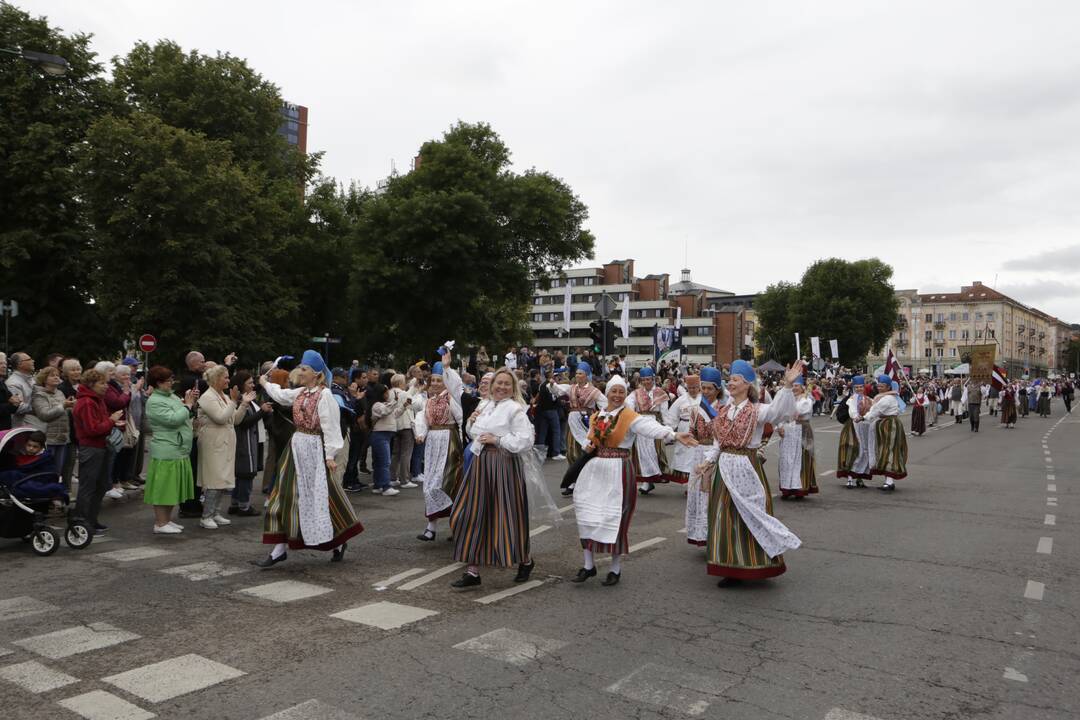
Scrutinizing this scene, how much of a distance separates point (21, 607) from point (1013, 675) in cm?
690

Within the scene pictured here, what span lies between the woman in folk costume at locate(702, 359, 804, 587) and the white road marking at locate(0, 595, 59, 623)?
5.28m

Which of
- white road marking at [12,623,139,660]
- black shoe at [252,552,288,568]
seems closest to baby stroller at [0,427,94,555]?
black shoe at [252,552,288,568]

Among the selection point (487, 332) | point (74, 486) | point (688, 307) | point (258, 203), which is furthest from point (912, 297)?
point (74, 486)

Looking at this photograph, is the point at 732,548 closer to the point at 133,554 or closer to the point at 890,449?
the point at 133,554

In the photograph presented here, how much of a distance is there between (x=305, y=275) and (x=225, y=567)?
3209 cm

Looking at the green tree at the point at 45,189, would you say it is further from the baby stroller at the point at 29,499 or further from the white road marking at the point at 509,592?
the white road marking at the point at 509,592

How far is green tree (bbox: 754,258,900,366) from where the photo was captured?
251ft

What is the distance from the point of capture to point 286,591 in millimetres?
6867

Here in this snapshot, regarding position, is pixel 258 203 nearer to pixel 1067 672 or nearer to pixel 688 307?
pixel 1067 672

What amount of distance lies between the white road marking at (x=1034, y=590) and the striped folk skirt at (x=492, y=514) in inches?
167

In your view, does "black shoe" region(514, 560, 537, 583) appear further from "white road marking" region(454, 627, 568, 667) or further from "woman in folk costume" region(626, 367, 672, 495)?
"woman in folk costume" region(626, 367, 672, 495)

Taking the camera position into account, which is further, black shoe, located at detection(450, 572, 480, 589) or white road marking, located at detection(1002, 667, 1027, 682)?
black shoe, located at detection(450, 572, 480, 589)

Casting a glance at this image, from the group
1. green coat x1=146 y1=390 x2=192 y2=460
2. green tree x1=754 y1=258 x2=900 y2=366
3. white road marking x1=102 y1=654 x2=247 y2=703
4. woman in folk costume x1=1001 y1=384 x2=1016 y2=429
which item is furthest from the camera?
green tree x1=754 y1=258 x2=900 y2=366

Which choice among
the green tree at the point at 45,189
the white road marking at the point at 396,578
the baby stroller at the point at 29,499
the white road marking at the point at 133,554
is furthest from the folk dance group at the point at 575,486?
the green tree at the point at 45,189
